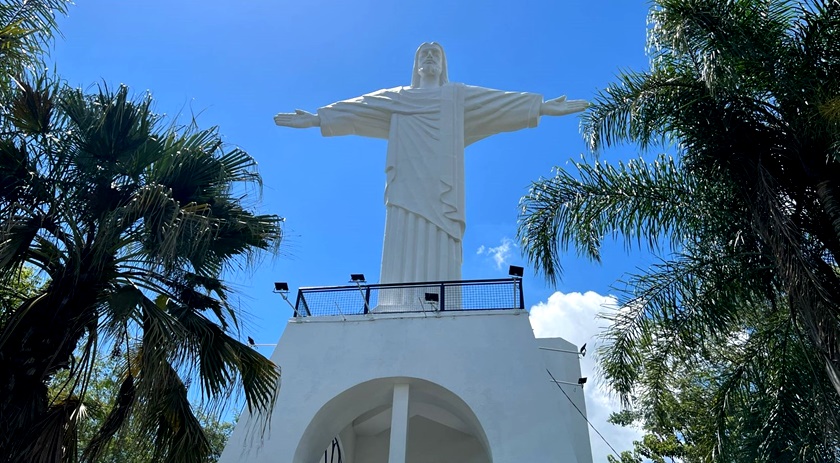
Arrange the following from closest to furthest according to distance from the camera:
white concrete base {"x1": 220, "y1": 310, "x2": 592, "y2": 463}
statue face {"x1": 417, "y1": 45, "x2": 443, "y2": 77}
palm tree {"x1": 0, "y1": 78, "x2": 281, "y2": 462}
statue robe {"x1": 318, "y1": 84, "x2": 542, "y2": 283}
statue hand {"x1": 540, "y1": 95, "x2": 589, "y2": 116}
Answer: palm tree {"x1": 0, "y1": 78, "x2": 281, "y2": 462} < white concrete base {"x1": 220, "y1": 310, "x2": 592, "y2": 463} < statue robe {"x1": 318, "y1": 84, "x2": 542, "y2": 283} < statue hand {"x1": 540, "y1": 95, "x2": 589, "y2": 116} < statue face {"x1": 417, "y1": 45, "x2": 443, "y2": 77}

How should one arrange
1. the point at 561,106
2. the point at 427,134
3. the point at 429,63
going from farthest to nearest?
1. the point at 429,63
2. the point at 427,134
3. the point at 561,106

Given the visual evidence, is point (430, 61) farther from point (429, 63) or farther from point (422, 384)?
point (422, 384)

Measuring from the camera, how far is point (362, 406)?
10.7m

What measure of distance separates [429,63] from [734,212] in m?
8.23

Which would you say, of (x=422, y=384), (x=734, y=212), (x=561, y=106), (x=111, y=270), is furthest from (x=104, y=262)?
(x=561, y=106)

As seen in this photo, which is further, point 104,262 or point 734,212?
point 734,212

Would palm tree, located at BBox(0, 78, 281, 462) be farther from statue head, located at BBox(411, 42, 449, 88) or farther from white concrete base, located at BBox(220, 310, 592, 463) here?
statue head, located at BBox(411, 42, 449, 88)

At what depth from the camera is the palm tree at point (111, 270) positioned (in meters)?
5.65

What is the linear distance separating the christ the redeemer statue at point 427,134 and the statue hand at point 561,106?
19mm

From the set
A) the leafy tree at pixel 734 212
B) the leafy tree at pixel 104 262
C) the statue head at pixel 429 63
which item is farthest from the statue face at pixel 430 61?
the leafy tree at pixel 104 262

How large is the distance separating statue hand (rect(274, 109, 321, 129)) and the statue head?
7.83 ft

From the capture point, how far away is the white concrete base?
9.25 metres

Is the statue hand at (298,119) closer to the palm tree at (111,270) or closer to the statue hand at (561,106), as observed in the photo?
the statue hand at (561,106)

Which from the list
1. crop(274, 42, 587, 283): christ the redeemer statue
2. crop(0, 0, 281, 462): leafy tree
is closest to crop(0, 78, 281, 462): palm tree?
crop(0, 0, 281, 462): leafy tree
